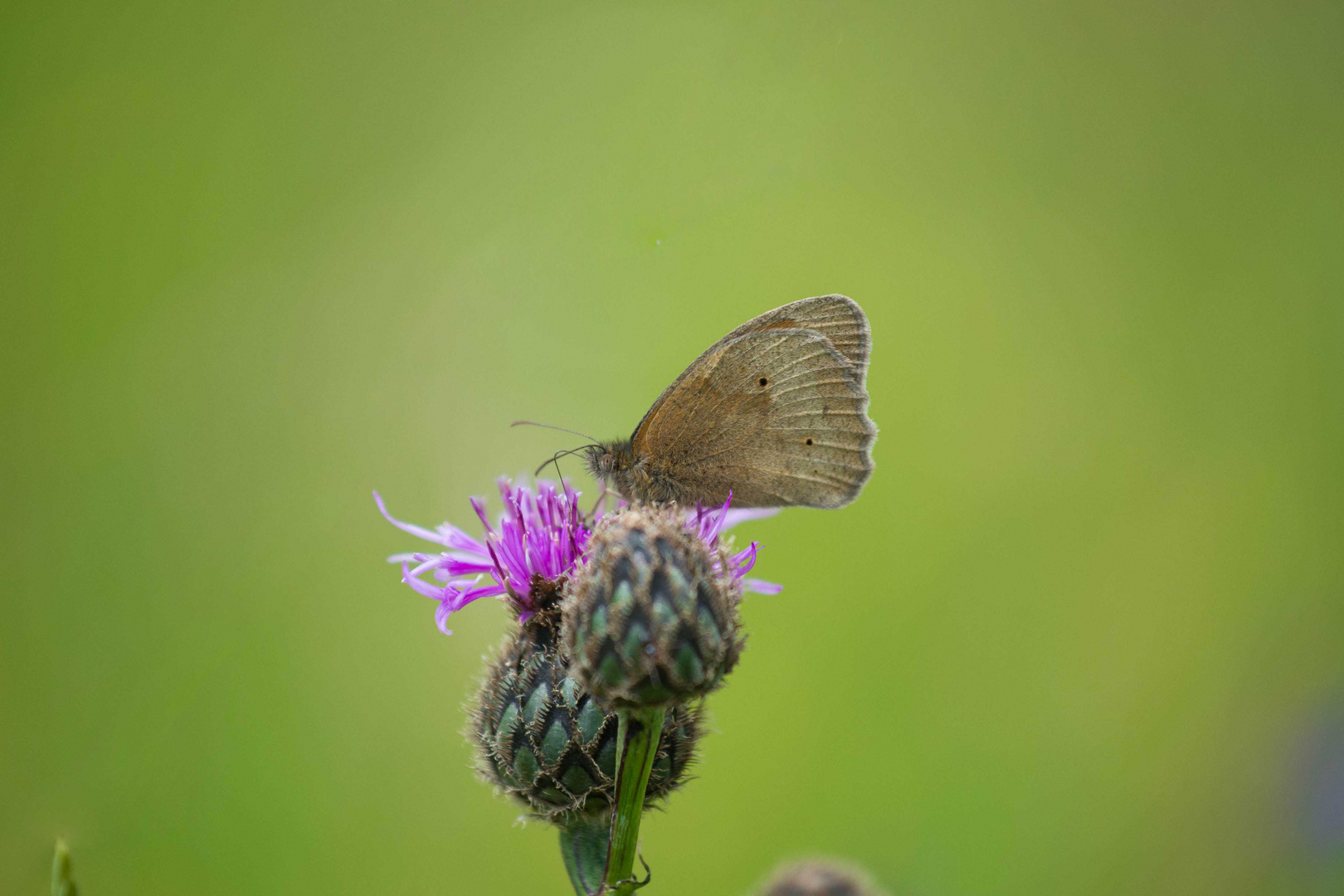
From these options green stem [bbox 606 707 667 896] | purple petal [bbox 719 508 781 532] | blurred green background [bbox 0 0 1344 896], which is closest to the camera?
green stem [bbox 606 707 667 896]

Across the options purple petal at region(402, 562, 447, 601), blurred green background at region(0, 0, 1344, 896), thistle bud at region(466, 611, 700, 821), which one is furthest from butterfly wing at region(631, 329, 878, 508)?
blurred green background at region(0, 0, 1344, 896)

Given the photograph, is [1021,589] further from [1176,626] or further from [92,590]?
[92,590]

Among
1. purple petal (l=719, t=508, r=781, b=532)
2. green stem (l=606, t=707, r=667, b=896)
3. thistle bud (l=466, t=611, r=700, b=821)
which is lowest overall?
green stem (l=606, t=707, r=667, b=896)

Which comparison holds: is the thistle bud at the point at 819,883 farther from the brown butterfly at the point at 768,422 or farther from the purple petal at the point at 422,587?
the purple petal at the point at 422,587

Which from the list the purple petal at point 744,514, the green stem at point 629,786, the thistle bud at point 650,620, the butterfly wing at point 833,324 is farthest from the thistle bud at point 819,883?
the butterfly wing at point 833,324

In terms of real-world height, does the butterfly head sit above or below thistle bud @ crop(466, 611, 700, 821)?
above

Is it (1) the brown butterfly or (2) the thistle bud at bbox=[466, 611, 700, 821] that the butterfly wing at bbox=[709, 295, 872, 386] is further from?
(2) the thistle bud at bbox=[466, 611, 700, 821]

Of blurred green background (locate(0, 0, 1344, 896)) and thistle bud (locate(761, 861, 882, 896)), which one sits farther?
blurred green background (locate(0, 0, 1344, 896))
